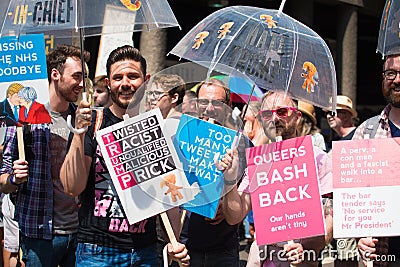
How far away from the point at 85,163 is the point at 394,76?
5.60 feet

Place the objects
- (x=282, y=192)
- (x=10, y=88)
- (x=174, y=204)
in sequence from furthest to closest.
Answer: (x=10, y=88)
(x=282, y=192)
(x=174, y=204)

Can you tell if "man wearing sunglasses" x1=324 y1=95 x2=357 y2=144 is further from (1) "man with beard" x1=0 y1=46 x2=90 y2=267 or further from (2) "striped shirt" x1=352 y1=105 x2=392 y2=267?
(1) "man with beard" x1=0 y1=46 x2=90 y2=267

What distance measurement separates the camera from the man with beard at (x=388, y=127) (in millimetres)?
3900

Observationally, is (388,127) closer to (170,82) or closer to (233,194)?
(233,194)

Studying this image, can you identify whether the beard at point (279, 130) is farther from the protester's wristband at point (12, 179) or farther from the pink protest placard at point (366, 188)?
the protester's wristband at point (12, 179)

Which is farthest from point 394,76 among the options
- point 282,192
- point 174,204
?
point 174,204

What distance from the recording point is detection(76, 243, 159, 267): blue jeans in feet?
12.5

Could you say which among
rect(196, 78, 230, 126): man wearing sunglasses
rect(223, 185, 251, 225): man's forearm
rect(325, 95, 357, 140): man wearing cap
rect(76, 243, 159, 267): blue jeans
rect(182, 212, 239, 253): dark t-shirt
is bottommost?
rect(325, 95, 357, 140): man wearing cap

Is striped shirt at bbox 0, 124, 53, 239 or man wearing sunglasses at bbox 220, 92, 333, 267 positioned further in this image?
striped shirt at bbox 0, 124, 53, 239

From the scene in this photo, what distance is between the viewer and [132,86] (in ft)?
12.7

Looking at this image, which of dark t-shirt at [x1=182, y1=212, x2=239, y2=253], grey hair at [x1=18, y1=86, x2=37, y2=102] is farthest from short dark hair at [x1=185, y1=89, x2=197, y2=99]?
grey hair at [x1=18, y1=86, x2=37, y2=102]

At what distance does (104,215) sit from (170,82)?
770mm

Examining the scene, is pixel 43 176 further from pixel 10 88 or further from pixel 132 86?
pixel 132 86

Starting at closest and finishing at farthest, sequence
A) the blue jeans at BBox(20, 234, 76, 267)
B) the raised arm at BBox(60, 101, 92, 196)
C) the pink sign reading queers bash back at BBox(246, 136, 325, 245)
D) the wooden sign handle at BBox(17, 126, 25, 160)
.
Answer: the raised arm at BBox(60, 101, 92, 196), the pink sign reading queers bash back at BBox(246, 136, 325, 245), the wooden sign handle at BBox(17, 126, 25, 160), the blue jeans at BBox(20, 234, 76, 267)
